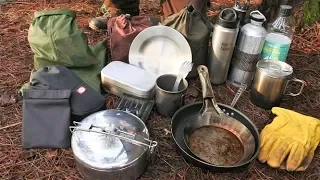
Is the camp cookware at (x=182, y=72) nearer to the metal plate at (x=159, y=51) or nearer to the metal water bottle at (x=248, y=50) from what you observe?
the metal plate at (x=159, y=51)

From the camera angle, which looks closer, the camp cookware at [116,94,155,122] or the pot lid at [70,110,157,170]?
the pot lid at [70,110,157,170]

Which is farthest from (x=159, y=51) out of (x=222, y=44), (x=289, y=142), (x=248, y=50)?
(x=289, y=142)

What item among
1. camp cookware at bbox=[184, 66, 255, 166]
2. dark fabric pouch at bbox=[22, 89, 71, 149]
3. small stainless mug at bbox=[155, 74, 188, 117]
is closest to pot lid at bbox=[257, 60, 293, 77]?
camp cookware at bbox=[184, 66, 255, 166]

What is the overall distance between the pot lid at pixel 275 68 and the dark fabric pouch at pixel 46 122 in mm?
1310

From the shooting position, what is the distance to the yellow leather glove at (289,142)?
198cm

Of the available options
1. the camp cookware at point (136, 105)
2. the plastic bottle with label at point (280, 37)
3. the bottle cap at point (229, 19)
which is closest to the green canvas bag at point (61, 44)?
the camp cookware at point (136, 105)

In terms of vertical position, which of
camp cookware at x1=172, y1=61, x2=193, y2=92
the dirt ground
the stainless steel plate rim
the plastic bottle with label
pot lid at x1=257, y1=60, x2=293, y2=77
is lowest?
the dirt ground

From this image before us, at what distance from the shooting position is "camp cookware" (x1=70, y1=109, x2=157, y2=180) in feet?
5.77

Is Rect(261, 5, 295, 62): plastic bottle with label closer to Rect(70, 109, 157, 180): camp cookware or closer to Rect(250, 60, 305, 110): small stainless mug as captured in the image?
Rect(250, 60, 305, 110): small stainless mug

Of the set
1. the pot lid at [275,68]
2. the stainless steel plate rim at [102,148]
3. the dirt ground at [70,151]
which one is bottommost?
the dirt ground at [70,151]

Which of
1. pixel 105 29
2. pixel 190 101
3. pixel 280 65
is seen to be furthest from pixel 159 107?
pixel 105 29

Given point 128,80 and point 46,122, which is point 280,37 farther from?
point 46,122

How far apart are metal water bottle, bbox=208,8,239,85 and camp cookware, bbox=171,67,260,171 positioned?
0.90 ft

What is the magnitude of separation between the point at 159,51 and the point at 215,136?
76cm
